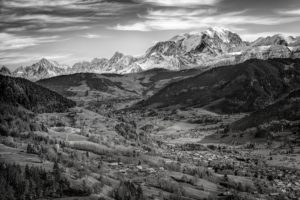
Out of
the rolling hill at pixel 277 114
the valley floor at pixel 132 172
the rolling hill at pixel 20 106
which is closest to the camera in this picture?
the valley floor at pixel 132 172

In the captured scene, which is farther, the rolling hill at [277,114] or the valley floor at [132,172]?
the rolling hill at [277,114]

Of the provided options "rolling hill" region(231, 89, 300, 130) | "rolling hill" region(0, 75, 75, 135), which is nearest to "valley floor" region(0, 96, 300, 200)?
"rolling hill" region(0, 75, 75, 135)

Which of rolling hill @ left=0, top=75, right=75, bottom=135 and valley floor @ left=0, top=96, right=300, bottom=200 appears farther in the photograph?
rolling hill @ left=0, top=75, right=75, bottom=135

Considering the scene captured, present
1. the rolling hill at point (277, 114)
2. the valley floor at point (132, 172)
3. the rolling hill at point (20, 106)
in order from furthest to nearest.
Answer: the rolling hill at point (277, 114) → the rolling hill at point (20, 106) → the valley floor at point (132, 172)

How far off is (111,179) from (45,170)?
331 inches

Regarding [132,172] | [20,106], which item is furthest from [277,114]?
[132,172]

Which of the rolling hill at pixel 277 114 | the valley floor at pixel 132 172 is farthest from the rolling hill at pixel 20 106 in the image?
the rolling hill at pixel 277 114

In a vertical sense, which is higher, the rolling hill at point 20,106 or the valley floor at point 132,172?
the rolling hill at point 20,106

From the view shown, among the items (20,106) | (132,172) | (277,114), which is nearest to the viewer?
(132,172)

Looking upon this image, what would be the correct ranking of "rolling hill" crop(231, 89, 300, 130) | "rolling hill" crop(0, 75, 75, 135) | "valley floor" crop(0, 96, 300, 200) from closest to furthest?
"valley floor" crop(0, 96, 300, 200) < "rolling hill" crop(0, 75, 75, 135) < "rolling hill" crop(231, 89, 300, 130)

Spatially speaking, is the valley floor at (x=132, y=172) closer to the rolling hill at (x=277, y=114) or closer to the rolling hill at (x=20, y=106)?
the rolling hill at (x=20, y=106)

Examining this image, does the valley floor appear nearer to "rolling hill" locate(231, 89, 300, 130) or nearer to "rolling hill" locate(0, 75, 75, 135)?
"rolling hill" locate(0, 75, 75, 135)

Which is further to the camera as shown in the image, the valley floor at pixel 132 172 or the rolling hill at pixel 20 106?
the rolling hill at pixel 20 106

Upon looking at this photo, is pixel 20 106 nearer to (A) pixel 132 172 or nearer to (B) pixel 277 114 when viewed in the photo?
(A) pixel 132 172
